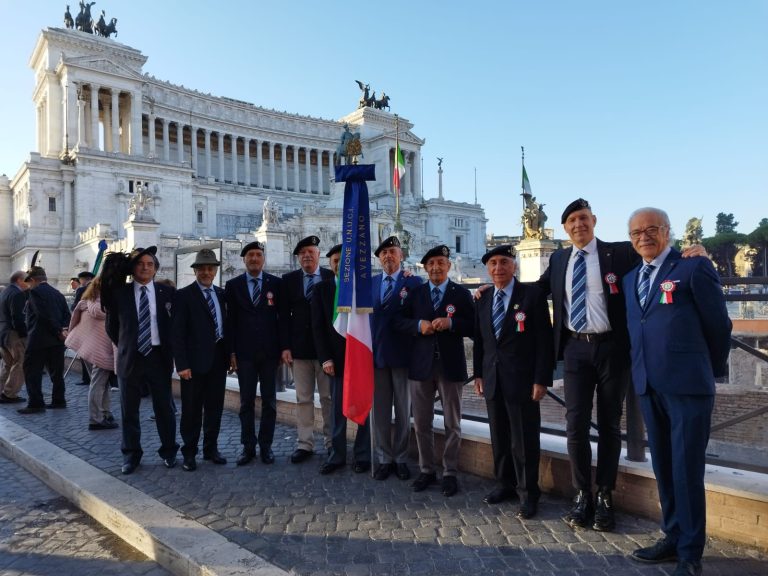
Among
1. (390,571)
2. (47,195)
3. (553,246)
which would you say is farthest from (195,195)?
(390,571)

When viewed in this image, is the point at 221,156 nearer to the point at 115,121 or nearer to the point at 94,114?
the point at 115,121

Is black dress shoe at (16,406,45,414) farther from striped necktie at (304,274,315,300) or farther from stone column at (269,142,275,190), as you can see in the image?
stone column at (269,142,275,190)

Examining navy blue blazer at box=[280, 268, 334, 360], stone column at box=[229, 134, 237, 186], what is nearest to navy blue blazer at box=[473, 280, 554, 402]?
navy blue blazer at box=[280, 268, 334, 360]

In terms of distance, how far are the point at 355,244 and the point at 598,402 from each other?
8.94 feet

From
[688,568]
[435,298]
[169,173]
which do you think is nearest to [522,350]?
[435,298]

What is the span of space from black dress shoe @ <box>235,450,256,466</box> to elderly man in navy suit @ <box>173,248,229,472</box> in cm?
23

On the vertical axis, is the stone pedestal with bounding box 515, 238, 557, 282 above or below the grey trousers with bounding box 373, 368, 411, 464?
above

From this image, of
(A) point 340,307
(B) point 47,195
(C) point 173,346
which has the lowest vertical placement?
(C) point 173,346

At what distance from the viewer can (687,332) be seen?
141 inches

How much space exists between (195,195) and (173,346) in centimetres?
4647

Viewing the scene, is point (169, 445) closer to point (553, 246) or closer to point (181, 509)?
point (181, 509)

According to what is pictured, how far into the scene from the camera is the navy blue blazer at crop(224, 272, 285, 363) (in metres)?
6.15

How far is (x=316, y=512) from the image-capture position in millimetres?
4598

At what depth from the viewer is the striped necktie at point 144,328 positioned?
6.14m
